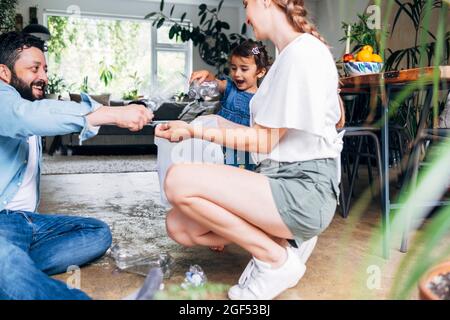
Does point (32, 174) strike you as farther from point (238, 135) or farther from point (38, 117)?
point (238, 135)

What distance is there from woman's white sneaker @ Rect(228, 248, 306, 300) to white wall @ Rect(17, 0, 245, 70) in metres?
7.53

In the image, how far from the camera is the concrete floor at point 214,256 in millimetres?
1395

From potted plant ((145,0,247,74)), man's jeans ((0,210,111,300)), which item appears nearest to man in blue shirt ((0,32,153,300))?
man's jeans ((0,210,111,300))

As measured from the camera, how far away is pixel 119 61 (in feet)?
27.3

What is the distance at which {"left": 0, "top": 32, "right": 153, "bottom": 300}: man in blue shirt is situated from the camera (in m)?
1.14

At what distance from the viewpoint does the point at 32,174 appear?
1485 mm

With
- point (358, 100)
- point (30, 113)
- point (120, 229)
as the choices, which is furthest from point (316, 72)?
point (358, 100)

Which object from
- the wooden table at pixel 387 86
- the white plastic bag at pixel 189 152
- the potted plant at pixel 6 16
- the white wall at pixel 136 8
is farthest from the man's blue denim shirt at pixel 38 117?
the white wall at pixel 136 8

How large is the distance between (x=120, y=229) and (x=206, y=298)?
3.14ft

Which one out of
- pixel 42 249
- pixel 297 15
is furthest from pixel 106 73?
pixel 297 15

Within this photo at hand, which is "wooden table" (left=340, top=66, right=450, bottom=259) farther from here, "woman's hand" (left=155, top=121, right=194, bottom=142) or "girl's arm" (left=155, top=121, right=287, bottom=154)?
"woman's hand" (left=155, top=121, right=194, bottom=142)

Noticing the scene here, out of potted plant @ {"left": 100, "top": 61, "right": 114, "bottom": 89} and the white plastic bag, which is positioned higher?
potted plant @ {"left": 100, "top": 61, "right": 114, "bottom": 89}

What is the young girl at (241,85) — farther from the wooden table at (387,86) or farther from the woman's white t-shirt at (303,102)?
the woman's white t-shirt at (303,102)
